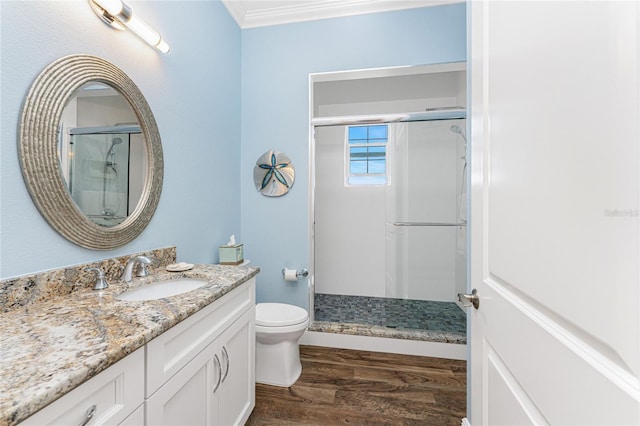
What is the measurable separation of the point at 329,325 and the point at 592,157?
7.19 feet

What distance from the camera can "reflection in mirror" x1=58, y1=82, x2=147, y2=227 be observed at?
1061 mm

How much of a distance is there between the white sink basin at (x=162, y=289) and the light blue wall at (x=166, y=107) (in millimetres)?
202

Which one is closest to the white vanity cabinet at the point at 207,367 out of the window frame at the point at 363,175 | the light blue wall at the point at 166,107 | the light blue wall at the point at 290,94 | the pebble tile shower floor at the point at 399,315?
the light blue wall at the point at 166,107

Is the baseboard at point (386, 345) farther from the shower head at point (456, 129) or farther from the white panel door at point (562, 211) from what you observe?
the shower head at point (456, 129)

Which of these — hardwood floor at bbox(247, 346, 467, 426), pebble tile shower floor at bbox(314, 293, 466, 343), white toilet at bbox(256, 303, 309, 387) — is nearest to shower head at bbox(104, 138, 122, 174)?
white toilet at bbox(256, 303, 309, 387)

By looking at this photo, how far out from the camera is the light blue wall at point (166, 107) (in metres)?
0.87

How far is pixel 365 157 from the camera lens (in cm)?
309

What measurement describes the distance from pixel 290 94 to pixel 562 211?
7.36 feet

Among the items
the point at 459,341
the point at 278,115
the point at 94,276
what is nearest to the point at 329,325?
the point at 459,341

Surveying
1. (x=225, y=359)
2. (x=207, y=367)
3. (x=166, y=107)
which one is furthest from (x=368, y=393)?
(x=166, y=107)

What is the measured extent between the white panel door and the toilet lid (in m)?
1.18

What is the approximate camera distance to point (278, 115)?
7.80ft

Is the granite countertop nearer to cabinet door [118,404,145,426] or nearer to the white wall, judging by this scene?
cabinet door [118,404,145,426]

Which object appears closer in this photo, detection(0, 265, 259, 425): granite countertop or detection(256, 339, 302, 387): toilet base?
detection(0, 265, 259, 425): granite countertop
